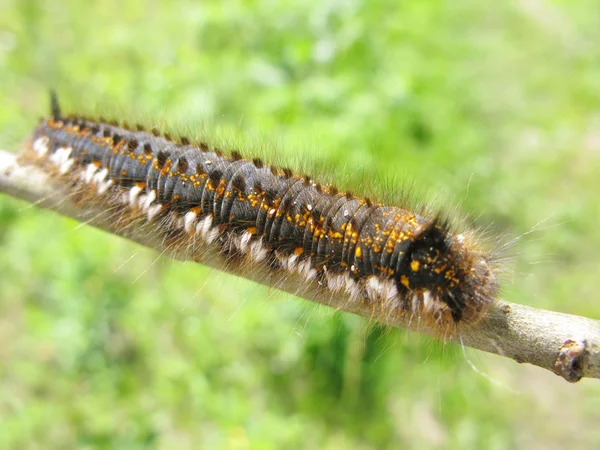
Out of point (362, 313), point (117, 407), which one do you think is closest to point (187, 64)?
point (117, 407)

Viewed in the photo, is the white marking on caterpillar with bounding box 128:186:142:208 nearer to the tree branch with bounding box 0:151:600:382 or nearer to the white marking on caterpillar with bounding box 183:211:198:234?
the white marking on caterpillar with bounding box 183:211:198:234

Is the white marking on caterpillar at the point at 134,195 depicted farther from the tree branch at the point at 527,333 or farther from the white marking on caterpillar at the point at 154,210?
the tree branch at the point at 527,333

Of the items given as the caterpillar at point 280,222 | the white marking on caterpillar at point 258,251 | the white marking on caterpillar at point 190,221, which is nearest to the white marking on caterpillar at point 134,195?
the caterpillar at point 280,222

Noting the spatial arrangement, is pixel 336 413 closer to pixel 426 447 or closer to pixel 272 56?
pixel 426 447

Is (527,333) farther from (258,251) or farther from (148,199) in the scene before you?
(148,199)

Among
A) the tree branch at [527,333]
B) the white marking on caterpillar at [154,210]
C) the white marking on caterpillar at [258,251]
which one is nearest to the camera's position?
the tree branch at [527,333]
